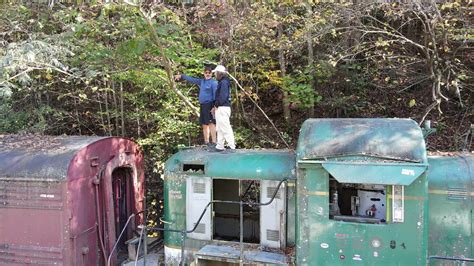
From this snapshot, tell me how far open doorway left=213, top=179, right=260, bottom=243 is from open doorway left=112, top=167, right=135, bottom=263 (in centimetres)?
184

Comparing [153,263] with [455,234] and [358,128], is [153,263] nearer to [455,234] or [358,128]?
[358,128]

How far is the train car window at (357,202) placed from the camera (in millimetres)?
5570

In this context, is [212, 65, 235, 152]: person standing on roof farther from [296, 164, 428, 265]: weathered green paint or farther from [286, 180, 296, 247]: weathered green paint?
[296, 164, 428, 265]: weathered green paint

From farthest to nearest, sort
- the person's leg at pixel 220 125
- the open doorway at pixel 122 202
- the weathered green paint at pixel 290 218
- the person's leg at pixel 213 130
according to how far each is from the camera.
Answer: the person's leg at pixel 213 130 → the open doorway at pixel 122 202 → the person's leg at pixel 220 125 → the weathered green paint at pixel 290 218

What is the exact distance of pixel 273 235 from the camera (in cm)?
636

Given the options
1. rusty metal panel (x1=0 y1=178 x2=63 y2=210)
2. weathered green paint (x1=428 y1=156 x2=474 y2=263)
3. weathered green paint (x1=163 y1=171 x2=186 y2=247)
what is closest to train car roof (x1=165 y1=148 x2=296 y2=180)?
weathered green paint (x1=163 y1=171 x2=186 y2=247)

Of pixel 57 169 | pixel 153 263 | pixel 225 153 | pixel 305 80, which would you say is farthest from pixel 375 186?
pixel 305 80

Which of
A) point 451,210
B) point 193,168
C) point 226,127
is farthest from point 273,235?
point 451,210

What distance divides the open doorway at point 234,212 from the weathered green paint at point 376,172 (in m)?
1.91

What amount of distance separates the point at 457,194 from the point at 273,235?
261 centimetres

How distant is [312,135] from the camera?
587cm

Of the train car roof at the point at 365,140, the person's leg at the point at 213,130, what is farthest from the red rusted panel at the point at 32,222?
the train car roof at the point at 365,140

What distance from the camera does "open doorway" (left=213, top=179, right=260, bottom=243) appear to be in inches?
279

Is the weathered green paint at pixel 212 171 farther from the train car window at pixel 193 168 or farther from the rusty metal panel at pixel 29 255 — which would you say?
the rusty metal panel at pixel 29 255
